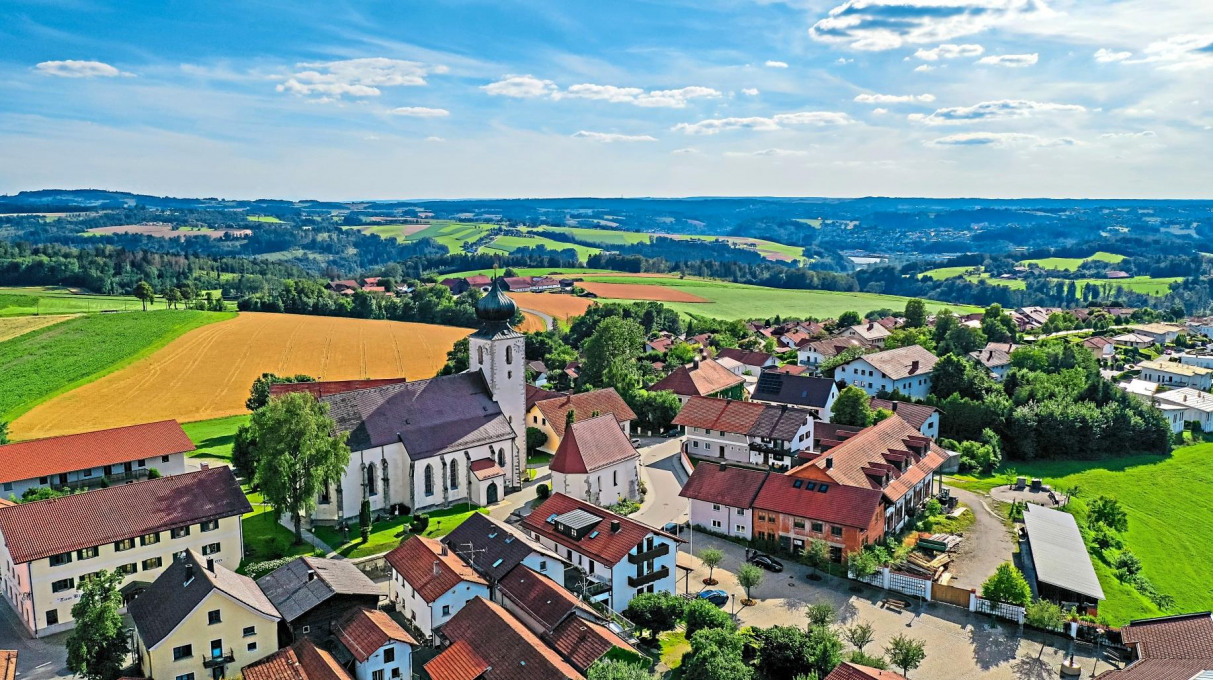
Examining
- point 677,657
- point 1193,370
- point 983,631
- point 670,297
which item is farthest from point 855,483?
point 670,297

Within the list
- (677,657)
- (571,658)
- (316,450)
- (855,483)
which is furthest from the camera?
(855,483)

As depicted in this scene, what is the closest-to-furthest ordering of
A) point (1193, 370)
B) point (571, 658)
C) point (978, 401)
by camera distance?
point (571, 658), point (978, 401), point (1193, 370)

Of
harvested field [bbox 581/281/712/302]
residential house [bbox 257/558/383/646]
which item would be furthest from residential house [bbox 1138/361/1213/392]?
residential house [bbox 257/558/383/646]

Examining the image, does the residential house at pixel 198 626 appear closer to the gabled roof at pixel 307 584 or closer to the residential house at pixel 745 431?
the gabled roof at pixel 307 584

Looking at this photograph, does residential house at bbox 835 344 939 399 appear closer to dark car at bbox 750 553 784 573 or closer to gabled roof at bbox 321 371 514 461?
dark car at bbox 750 553 784 573

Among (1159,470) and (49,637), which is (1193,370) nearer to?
(1159,470)

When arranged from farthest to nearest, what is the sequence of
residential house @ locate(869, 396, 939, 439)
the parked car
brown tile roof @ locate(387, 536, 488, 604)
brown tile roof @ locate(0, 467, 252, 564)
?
residential house @ locate(869, 396, 939, 439), the parked car, brown tile roof @ locate(387, 536, 488, 604), brown tile roof @ locate(0, 467, 252, 564)
